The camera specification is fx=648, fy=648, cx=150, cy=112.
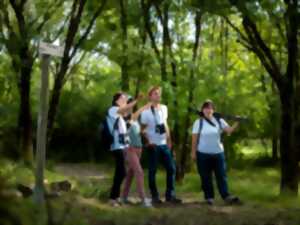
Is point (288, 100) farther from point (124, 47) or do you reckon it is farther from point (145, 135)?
point (124, 47)

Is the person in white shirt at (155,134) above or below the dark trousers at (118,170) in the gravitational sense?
above

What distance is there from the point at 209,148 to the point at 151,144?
3.02ft

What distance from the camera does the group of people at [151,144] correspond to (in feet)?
30.7

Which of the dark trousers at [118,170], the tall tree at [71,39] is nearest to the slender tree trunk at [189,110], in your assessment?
the tall tree at [71,39]

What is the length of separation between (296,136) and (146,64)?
7.26m

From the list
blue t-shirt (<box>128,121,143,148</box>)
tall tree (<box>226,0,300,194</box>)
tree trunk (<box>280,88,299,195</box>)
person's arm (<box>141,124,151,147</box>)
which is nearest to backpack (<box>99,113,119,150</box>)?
blue t-shirt (<box>128,121,143,148</box>)

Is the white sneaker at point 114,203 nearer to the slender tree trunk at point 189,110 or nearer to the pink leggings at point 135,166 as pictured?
the pink leggings at point 135,166

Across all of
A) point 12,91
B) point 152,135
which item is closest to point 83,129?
point 12,91

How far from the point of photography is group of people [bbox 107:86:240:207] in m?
9.37

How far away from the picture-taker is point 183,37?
74.4 feet

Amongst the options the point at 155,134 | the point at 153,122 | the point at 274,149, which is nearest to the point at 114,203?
the point at 155,134

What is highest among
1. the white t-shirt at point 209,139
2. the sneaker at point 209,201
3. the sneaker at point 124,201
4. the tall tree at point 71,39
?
the tall tree at point 71,39

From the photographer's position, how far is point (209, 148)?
33.0 ft

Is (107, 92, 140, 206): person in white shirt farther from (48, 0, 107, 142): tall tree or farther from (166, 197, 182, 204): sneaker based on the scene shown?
(48, 0, 107, 142): tall tree
